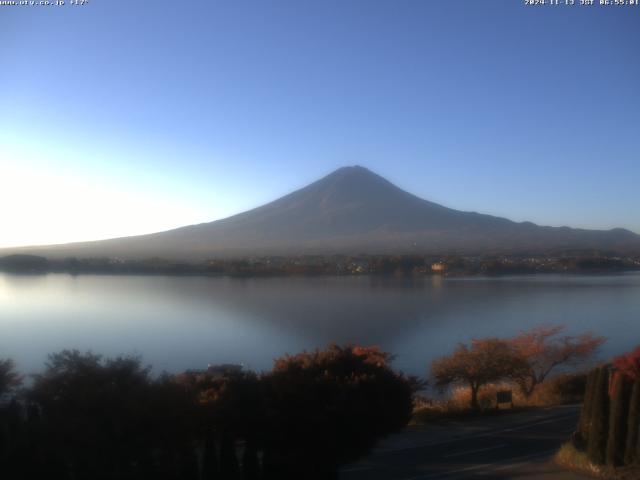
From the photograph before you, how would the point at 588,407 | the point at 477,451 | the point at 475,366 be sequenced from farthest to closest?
the point at 475,366
the point at 477,451
the point at 588,407

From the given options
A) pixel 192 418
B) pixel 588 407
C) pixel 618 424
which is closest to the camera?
pixel 192 418

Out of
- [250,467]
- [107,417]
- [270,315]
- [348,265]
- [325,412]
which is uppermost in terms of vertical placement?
[348,265]

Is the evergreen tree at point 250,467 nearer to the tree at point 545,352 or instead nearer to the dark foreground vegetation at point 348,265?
the tree at point 545,352

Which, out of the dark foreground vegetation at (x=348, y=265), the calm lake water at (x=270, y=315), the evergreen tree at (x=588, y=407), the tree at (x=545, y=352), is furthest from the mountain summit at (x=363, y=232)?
the evergreen tree at (x=588, y=407)

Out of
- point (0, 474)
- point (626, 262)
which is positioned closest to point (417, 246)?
point (626, 262)

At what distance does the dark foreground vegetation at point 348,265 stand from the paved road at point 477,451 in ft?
76.6

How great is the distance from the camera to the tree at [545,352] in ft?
56.1

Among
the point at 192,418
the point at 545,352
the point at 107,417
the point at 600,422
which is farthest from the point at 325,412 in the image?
the point at 545,352

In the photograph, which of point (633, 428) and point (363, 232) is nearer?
point (633, 428)

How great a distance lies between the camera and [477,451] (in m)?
10.3

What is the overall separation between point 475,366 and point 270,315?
26.4ft

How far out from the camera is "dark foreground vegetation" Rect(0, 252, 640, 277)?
3288 cm

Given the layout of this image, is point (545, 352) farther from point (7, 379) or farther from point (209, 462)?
point (7, 379)

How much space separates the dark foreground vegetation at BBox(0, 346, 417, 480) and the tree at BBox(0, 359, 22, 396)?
0.06 feet
